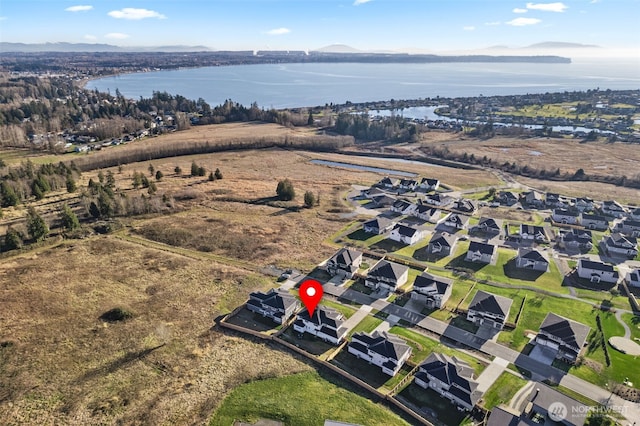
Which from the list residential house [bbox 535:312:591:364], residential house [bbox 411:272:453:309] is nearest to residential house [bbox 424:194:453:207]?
residential house [bbox 411:272:453:309]

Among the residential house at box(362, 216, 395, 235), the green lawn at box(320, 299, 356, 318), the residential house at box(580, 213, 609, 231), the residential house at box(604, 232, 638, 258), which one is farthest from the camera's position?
the residential house at box(580, 213, 609, 231)

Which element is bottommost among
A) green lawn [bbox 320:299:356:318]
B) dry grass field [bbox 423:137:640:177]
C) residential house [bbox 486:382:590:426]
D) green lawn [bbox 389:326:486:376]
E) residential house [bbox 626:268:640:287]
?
green lawn [bbox 389:326:486:376]

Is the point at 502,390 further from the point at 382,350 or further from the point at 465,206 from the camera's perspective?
the point at 465,206

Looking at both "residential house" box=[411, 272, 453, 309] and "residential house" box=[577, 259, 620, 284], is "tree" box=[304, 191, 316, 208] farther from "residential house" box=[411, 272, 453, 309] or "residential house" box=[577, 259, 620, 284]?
"residential house" box=[577, 259, 620, 284]

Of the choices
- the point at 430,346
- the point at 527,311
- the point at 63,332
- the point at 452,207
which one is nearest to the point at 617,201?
the point at 452,207

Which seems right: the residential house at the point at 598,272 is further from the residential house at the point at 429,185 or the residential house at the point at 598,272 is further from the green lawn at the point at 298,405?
the residential house at the point at 429,185

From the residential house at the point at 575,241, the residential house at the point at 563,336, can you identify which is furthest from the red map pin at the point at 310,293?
the residential house at the point at 575,241

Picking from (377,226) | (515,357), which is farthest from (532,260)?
(377,226)
